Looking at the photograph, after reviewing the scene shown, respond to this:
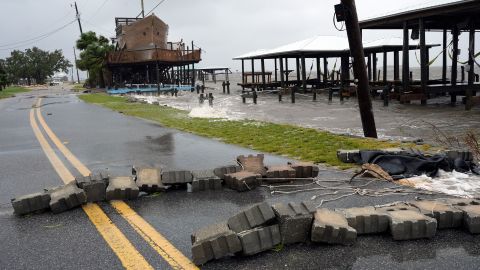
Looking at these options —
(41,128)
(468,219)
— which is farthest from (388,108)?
(468,219)

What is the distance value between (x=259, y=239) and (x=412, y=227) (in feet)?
4.57

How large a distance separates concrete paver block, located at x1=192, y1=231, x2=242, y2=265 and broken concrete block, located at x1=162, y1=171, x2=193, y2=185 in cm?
230

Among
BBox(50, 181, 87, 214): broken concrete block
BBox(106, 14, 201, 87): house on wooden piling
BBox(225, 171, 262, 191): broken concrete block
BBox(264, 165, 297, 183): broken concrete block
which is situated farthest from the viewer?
BBox(106, 14, 201, 87): house on wooden piling

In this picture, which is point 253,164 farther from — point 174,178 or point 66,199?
point 66,199

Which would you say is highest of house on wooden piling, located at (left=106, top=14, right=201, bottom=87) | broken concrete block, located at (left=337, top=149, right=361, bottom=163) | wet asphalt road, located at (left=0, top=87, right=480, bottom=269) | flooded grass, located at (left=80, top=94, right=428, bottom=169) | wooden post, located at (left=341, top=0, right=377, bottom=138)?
house on wooden piling, located at (left=106, top=14, right=201, bottom=87)

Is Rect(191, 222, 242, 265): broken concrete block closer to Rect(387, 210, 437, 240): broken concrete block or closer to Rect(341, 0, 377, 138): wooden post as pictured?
→ Rect(387, 210, 437, 240): broken concrete block

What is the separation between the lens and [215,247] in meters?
3.64

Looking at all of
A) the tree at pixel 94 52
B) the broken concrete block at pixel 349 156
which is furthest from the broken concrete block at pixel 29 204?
the tree at pixel 94 52

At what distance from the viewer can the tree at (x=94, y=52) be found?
2319 inches

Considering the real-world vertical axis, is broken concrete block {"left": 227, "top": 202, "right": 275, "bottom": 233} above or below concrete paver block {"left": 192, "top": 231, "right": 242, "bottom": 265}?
above

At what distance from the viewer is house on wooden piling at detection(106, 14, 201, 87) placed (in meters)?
47.8

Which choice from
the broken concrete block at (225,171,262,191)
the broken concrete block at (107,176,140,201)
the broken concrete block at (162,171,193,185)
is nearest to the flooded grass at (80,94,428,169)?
the broken concrete block at (225,171,262,191)

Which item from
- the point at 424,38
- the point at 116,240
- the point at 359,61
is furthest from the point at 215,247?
the point at 424,38

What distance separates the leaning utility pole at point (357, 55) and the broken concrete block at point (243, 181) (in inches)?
214
